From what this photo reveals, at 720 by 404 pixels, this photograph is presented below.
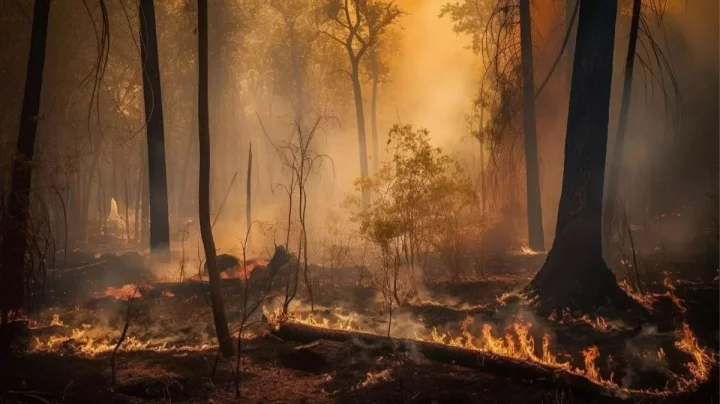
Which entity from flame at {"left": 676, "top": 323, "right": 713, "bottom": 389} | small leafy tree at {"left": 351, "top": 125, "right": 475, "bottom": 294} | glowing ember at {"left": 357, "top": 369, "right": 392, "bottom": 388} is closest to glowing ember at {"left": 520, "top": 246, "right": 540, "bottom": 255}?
small leafy tree at {"left": 351, "top": 125, "right": 475, "bottom": 294}

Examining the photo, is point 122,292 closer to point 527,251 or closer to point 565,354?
point 565,354

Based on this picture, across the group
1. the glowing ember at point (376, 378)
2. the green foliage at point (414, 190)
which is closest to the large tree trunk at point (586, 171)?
the glowing ember at point (376, 378)

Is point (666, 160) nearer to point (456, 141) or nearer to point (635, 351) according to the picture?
point (635, 351)

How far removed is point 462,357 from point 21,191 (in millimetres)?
6972

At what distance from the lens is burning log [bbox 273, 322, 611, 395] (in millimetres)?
5293

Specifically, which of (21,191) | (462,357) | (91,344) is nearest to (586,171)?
(462,357)

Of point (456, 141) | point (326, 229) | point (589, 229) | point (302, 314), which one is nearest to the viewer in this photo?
point (589, 229)

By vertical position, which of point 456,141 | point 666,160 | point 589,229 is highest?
point 456,141

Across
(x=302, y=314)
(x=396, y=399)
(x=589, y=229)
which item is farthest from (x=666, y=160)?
(x=396, y=399)

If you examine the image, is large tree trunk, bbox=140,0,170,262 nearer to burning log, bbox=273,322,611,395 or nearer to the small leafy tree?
the small leafy tree

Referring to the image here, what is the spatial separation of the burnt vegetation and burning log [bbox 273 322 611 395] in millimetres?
26

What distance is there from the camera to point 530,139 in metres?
17.4

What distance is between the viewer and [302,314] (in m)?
10.6

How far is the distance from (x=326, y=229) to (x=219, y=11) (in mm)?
16669
